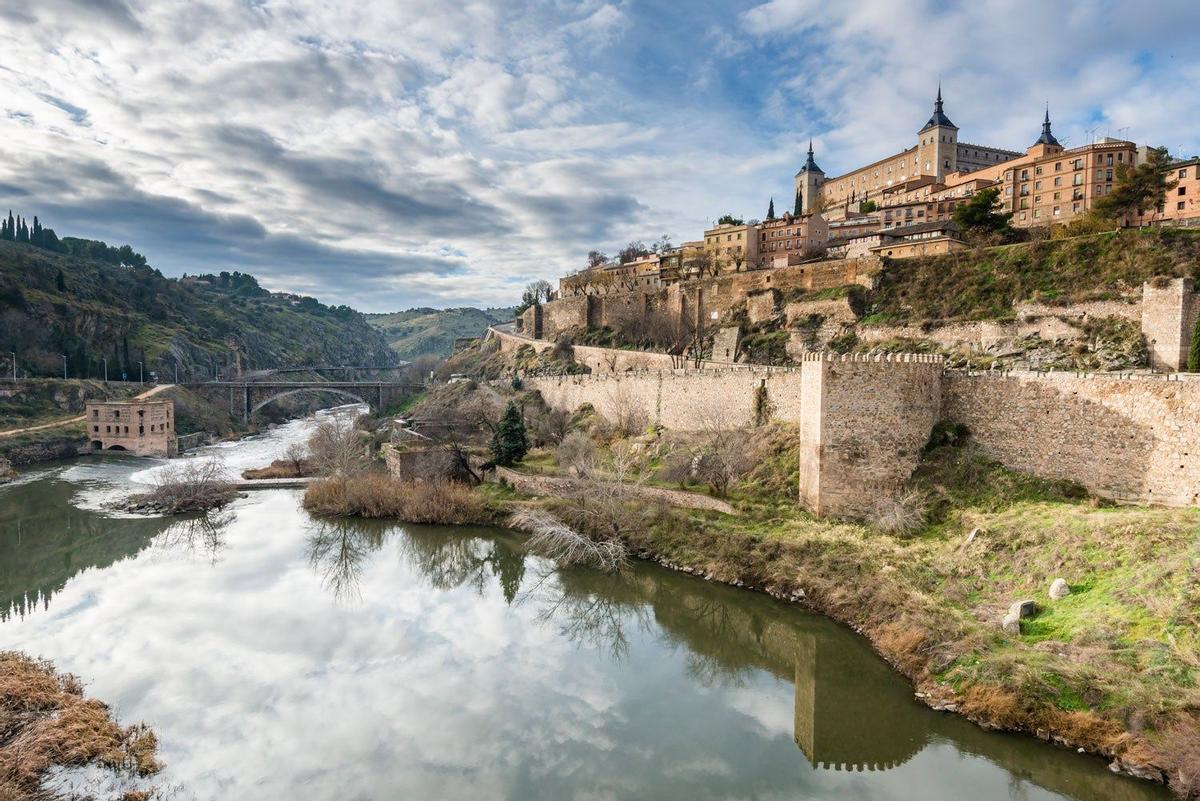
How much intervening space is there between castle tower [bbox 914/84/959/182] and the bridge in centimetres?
Answer: 5338

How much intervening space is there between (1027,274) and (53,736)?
1462 inches

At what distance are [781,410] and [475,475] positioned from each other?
47.1ft

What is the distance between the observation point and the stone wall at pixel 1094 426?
45.5 feet

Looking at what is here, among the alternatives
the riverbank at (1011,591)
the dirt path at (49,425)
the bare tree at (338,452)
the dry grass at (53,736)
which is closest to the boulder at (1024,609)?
the riverbank at (1011,591)

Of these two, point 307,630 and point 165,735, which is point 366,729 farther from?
point 307,630

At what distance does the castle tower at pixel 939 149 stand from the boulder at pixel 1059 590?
5453 cm

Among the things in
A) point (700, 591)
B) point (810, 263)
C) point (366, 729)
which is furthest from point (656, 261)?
point (366, 729)

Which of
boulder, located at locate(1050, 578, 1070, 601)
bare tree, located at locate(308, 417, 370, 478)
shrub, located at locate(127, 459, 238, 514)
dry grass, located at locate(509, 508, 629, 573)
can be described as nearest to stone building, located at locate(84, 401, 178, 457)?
bare tree, located at locate(308, 417, 370, 478)

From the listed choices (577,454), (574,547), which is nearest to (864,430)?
(574,547)

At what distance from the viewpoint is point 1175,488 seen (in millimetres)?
→ 13875

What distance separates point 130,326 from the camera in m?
78.0

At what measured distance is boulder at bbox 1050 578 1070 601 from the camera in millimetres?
12266

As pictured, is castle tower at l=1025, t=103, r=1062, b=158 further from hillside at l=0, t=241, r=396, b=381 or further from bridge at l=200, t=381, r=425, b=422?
hillside at l=0, t=241, r=396, b=381

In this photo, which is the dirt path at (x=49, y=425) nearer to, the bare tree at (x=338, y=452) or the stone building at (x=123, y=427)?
the stone building at (x=123, y=427)
